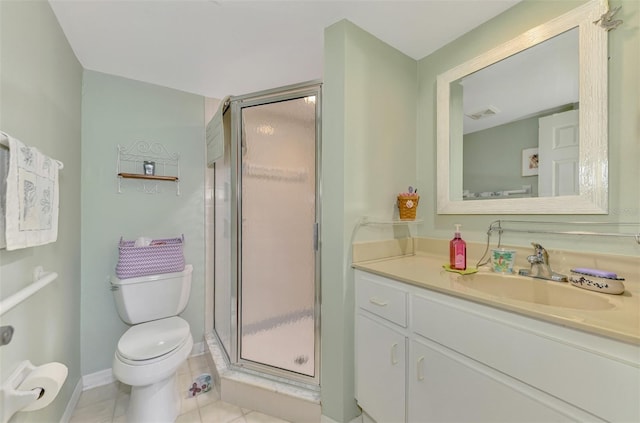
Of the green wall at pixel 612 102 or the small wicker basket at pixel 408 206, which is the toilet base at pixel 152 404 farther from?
the green wall at pixel 612 102

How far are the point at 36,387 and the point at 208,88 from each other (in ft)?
6.74

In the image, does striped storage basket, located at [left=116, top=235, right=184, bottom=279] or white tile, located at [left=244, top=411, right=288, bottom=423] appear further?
striped storage basket, located at [left=116, top=235, right=184, bottom=279]

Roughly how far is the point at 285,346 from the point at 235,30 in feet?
6.92

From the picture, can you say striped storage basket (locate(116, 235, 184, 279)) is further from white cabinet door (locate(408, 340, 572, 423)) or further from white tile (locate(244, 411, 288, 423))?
white cabinet door (locate(408, 340, 572, 423))

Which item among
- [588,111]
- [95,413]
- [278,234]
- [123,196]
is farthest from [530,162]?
[95,413]

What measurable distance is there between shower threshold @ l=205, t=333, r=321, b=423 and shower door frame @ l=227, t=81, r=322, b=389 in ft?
0.10

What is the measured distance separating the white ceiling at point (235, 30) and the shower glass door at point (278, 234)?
0.33m

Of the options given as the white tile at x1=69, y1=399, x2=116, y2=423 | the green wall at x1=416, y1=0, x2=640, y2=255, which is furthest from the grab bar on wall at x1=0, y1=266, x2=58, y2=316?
the green wall at x1=416, y1=0, x2=640, y2=255

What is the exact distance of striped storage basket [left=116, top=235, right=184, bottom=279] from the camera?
176 centimetres

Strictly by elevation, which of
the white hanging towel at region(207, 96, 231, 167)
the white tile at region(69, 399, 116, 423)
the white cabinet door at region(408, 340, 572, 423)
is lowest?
the white tile at region(69, 399, 116, 423)

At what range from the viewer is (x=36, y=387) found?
0.87 metres

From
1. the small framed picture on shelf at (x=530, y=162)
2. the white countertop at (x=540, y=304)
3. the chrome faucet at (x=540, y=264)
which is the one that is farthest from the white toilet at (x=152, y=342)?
the small framed picture on shelf at (x=530, y=162)

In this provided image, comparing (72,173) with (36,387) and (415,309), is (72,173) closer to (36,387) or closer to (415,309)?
(36,387)

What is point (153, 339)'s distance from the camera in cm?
155
